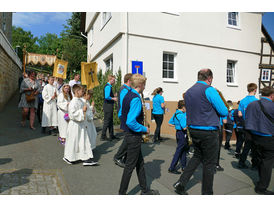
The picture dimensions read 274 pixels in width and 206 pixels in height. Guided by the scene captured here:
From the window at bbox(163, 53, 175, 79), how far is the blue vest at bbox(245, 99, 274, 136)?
22.5 feet

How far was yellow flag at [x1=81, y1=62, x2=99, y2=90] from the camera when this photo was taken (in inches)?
321

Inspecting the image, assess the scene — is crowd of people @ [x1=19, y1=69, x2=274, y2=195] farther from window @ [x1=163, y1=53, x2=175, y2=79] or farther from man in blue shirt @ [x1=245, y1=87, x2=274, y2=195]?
window @ [x1=163, y1=53, x2=175, y2=79]

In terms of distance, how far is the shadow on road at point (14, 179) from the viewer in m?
3.38

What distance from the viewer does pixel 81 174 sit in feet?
13.4

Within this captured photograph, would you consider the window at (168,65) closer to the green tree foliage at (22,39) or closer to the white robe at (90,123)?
the white robe at (90,123)

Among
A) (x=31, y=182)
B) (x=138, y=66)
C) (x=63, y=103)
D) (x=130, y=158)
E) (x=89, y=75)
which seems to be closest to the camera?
(x=130, y=158)

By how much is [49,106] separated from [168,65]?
6267 millimetres

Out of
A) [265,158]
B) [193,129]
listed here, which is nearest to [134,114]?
[193,129]

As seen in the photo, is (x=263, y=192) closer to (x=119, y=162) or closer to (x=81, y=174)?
(x=119, y=162)

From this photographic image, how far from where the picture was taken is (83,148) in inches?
181

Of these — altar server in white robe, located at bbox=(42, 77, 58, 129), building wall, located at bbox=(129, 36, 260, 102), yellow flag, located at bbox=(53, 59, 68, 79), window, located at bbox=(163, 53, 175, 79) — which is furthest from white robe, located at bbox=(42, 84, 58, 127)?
window, located at bbox=(163, 53, 175, 79)

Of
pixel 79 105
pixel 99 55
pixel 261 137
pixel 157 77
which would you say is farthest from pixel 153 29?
pixel 261 137

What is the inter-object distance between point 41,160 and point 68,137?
880mm

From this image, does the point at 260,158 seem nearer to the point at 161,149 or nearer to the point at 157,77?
the point at 161,149
